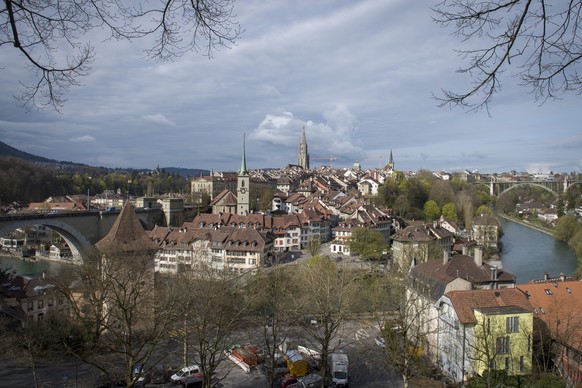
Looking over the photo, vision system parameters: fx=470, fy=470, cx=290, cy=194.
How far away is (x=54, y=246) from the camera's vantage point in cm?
3000

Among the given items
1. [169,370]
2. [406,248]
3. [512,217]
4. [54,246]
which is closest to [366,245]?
[406,248]

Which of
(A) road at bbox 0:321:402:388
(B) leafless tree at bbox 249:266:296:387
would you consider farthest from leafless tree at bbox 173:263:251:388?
(B) leafless tree at bbox 249:266:296:387

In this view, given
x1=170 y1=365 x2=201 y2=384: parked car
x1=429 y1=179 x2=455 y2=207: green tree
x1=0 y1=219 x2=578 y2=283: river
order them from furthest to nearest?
x1=429 y1=179 x2=455 y2=207: green tree → x1=0 y1=219 x2=578 y2=283: river → x1=170 y1=365 x2=201 y2=384: parked car

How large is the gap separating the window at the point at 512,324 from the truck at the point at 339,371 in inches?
126

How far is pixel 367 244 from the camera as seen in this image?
74.3 feet

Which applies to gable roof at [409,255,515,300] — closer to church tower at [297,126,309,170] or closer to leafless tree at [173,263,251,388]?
leafless tree at [173,263,251,388]

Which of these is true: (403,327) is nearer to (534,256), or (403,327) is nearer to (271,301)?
(271,301)

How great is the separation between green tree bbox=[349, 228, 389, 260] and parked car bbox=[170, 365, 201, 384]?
547 inches

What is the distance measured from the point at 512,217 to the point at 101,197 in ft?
145

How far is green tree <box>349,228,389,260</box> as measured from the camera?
22453 millimetres

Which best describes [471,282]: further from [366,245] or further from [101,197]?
[101,197]

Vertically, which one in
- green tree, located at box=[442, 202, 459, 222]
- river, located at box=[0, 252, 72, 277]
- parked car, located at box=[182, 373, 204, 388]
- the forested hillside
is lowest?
river, located at box=[0, 252, 72, 277]

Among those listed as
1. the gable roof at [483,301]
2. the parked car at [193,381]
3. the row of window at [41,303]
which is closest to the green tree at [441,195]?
the gable roof at [483,301]

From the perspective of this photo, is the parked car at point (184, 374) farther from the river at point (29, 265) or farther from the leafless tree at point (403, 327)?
the river at point (29, 265)
